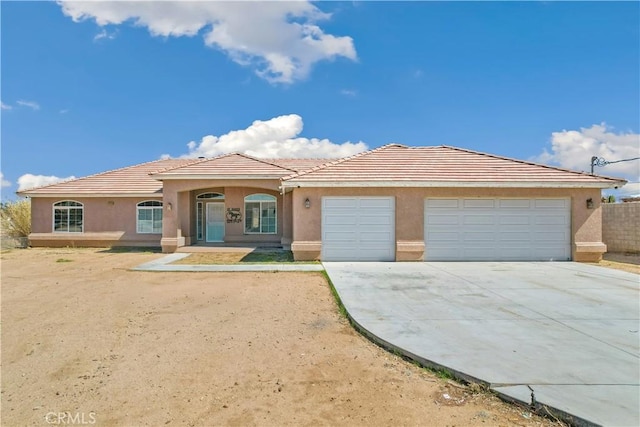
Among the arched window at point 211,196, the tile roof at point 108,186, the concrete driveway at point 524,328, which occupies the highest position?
the tile roof at point 108,186

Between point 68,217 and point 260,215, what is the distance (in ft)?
36.0

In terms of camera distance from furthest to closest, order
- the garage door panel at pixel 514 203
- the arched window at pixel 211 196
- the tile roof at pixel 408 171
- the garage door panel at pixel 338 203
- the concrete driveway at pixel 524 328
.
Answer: the arched window at pixel 211 196 → the garage door panel at pixel 514 203 → the garage door panel at pixel 338 203 → the tile roof at pixel 408 171 → the concrete driveway at pixel 524 328

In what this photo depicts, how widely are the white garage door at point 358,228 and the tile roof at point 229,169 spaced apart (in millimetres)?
5128

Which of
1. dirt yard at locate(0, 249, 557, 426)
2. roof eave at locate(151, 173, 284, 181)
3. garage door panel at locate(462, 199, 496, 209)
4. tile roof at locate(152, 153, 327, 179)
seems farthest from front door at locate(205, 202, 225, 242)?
garage door panel at locate(462, 199, 496, 209)

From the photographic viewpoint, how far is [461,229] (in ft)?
48.4

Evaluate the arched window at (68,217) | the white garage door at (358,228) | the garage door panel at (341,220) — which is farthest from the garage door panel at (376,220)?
the arched window at (68,217)

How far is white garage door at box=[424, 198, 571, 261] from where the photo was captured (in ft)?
48.2

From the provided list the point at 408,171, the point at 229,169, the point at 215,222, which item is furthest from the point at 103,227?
the point at 408,171

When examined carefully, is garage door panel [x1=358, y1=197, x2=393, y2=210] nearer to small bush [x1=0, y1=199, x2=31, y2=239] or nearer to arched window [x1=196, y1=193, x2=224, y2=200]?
arched window [x1=196, y1=193, x2=224, y2=200]

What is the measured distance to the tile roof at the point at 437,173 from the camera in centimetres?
1438

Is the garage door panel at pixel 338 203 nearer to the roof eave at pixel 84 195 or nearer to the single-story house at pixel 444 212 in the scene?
the single-story house at pixel 444 212

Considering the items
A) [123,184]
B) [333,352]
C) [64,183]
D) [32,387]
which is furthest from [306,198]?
[64,183]

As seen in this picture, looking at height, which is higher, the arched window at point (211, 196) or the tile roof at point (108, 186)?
the tile roof at point (108, 186)

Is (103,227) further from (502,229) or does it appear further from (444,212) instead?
(502,229)
